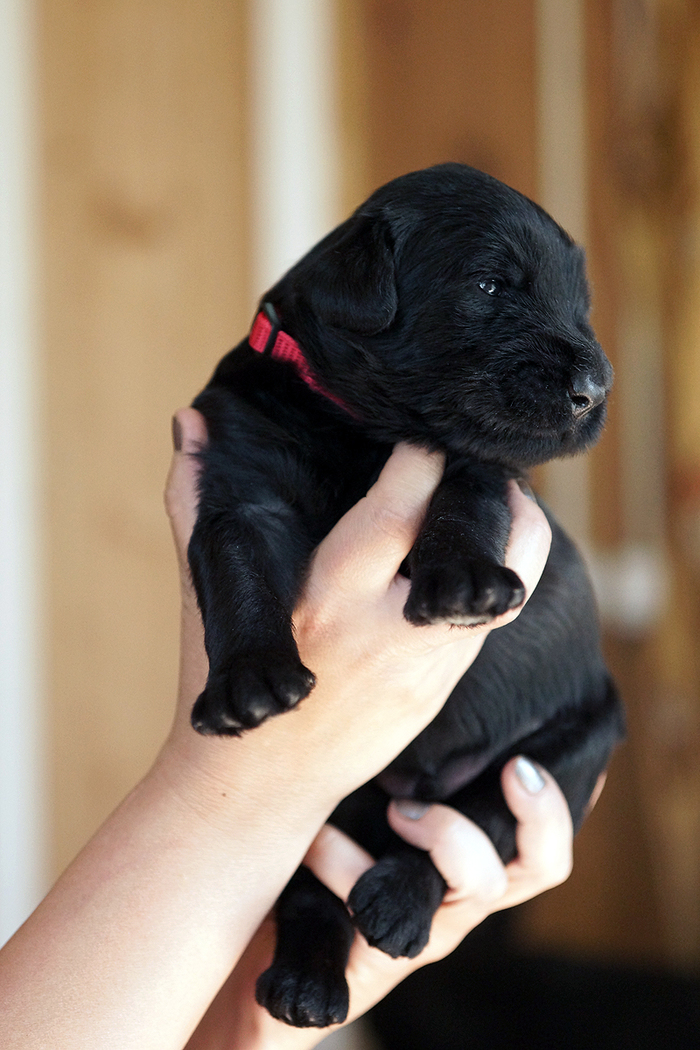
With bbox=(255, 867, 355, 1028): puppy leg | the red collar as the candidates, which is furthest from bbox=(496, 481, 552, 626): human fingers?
bbox=(255, 867, 355, 1028): puppy leg

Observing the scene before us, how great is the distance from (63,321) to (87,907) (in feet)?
6.15

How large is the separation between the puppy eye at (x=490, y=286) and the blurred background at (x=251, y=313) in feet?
5.51

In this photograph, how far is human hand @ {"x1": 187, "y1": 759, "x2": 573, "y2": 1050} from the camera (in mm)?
1231

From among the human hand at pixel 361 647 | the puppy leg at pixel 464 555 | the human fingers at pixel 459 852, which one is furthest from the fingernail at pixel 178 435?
the human fingers at pixel 459 852

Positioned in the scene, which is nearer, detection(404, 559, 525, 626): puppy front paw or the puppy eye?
detection(404, 559, 525, 626): puppy front paw

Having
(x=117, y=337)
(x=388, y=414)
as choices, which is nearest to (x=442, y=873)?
(x=388, y=414)

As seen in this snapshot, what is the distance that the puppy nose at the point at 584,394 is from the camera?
1036mm

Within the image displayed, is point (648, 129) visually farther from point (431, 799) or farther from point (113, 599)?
point (431, 799)

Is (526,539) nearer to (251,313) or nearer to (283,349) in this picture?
(283,349)

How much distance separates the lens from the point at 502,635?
1.38 metres

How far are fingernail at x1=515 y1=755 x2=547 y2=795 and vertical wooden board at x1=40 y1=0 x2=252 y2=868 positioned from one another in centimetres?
158

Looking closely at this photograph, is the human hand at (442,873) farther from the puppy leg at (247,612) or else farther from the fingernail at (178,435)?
the fingernail at (178,435)

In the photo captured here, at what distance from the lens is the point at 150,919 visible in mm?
1065

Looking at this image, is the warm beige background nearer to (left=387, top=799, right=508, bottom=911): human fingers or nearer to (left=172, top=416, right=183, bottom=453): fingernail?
(left=172, top=416, right=183, bottom=453): fingernail
